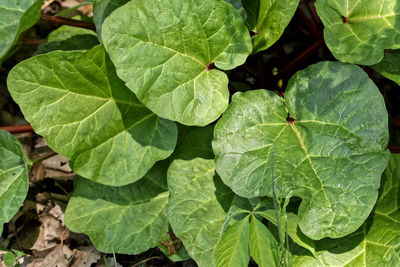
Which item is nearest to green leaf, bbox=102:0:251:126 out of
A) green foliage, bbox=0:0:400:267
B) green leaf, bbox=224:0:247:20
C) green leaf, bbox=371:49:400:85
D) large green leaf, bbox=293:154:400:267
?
green foliage, bbox=0:0:400:267

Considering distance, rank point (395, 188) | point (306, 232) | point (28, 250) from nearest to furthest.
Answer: point (306, 232) < point (395, 188) < point (28, 250)

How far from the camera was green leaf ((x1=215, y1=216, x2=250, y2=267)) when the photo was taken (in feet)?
4.57

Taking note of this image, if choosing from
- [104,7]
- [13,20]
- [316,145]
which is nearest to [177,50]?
[104,7]

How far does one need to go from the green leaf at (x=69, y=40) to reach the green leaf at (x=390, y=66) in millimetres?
1460

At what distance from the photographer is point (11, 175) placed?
6.56ft

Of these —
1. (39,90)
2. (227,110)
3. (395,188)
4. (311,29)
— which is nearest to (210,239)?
(227,110)

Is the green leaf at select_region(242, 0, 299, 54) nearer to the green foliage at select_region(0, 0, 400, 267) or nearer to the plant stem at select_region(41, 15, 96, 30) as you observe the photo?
the green foliage at select_region(0, 0, 400, 267)

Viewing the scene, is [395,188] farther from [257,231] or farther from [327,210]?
[257,231]

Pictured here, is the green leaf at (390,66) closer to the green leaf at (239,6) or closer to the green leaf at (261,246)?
the green leaf at (239,6)

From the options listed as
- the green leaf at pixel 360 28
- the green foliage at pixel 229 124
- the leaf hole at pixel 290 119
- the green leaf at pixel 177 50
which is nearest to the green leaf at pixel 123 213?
the green foliage at pixel 229 124

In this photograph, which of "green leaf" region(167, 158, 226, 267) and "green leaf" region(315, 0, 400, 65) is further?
"green leaf" region(167, 158, 226, 267)

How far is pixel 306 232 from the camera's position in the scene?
60.9 inches

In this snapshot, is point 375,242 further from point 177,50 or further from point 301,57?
point 177,50

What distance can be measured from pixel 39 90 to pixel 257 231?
3.46ft
